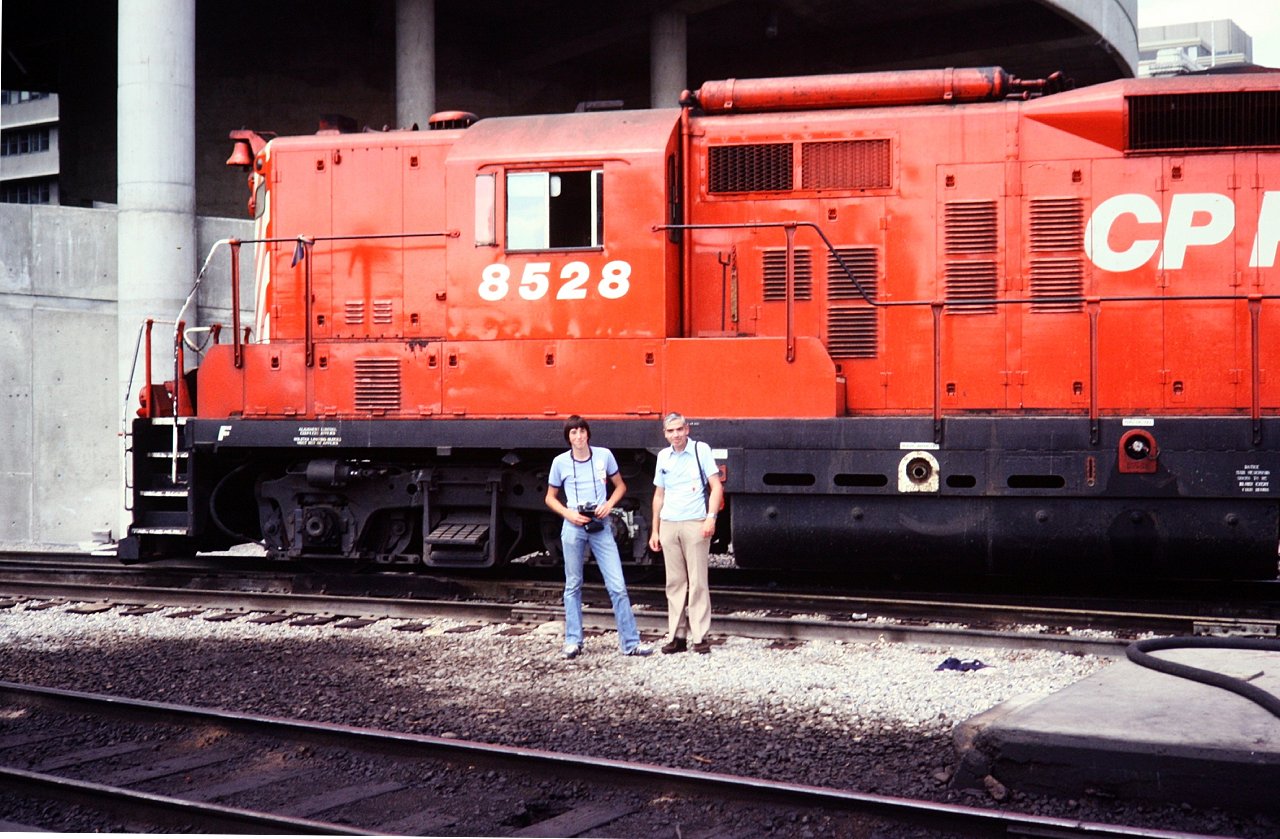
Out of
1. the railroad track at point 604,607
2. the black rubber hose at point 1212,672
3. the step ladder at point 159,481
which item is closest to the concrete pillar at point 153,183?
the railroad track at point 604,607

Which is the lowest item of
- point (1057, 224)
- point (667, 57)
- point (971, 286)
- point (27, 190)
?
point (971, 286)

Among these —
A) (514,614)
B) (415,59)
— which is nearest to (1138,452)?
(514,614)

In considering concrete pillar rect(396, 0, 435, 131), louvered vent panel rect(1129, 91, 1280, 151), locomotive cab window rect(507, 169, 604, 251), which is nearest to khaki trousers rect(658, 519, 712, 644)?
locomotive cab window rect(507, 169, 604, 251)

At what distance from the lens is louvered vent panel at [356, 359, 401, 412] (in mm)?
9922

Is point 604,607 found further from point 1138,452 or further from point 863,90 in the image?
point 863,90

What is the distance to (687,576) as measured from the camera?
26.3 feet

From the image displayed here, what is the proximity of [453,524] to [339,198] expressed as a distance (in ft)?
9.12

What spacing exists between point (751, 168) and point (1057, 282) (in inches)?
94.1

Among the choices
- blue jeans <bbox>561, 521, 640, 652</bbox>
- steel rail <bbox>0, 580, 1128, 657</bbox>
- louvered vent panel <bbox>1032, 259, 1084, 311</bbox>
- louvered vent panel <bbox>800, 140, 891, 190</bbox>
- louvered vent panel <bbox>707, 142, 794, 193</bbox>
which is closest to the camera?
steel rail <bbox>0, 580, 1128, 657</bbox>

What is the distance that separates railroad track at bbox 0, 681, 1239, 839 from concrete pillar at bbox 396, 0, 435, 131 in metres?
13.6

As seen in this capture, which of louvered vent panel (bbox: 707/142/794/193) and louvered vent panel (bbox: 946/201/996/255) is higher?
louvered vent panel (bbox: 707/142/794/193)

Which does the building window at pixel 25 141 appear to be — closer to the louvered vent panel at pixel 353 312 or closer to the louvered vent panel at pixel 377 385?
the louvered vent panel at pixel 353 312

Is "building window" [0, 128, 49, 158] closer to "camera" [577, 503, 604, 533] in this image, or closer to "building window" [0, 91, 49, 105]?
"building window" [0, 91, 49, 105]

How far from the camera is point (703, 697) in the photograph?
22.0 ft
